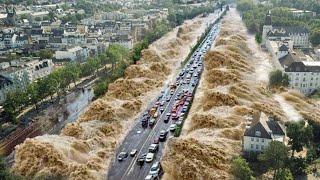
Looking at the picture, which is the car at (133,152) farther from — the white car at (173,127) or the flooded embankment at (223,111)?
the white car at (173,127)


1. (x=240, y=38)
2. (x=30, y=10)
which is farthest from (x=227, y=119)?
(x=30, y=10)

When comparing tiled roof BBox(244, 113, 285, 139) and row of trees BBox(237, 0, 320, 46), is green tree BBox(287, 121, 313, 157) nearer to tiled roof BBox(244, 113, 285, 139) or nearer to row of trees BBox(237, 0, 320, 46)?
tiled roof BBox(244, 113, 285, 139)

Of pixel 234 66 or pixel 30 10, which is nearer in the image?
pixel 234 66

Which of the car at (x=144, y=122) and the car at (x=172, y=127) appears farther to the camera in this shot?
the car at (x=144, y=122)

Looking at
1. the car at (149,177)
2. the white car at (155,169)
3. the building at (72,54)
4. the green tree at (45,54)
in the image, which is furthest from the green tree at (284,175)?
the green tree at (45,54)

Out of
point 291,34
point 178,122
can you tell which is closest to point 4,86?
point 178,122

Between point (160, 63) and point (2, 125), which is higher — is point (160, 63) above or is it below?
above

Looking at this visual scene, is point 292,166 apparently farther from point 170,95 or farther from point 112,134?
point 170,95
